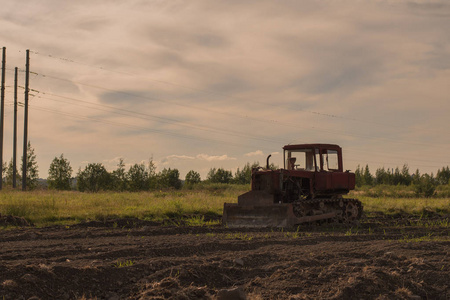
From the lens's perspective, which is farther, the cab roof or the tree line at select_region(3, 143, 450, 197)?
the tree line at select_region(3, 143, 450, 197)

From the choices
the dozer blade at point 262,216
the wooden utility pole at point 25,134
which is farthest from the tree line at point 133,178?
the dozer blade at point 262,216

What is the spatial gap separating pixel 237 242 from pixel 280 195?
5639 mm

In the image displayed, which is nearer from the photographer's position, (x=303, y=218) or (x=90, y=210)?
(x=303, y=218)

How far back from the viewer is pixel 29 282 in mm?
6156

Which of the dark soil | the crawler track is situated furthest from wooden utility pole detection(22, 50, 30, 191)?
the dark soil

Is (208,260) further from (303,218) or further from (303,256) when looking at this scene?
(303,218)

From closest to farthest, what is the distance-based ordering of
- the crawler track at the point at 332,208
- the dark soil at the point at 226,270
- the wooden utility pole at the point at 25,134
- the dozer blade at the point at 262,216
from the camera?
the dark soil at the point at 226,270, the dozer blade at the point at 262,216, the crawler track at the point at 332,208, the wooden utility pole at the point at 25,134

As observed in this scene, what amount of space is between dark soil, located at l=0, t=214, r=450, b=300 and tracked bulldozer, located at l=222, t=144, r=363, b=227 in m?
3.88

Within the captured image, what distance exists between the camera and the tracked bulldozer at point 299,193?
544 inches

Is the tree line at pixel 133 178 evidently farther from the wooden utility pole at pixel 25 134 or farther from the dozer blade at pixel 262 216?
the dozer blade at pixel 262 216

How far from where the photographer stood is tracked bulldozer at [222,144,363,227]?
1383 centimetres

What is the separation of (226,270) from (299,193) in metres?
8.39

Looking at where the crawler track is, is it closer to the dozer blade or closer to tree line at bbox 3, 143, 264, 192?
the dozer blade

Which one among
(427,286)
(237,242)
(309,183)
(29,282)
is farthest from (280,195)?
(29,282)
